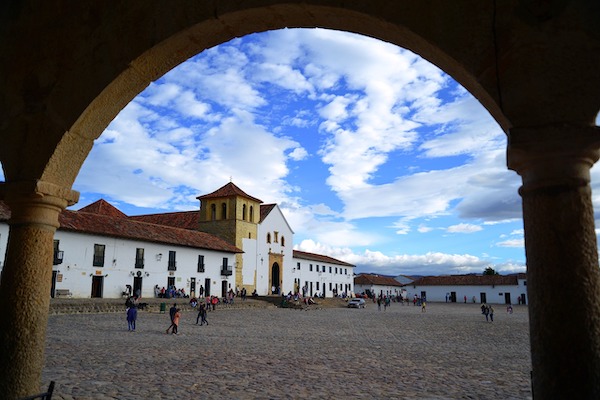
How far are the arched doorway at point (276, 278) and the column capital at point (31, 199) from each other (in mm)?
44883

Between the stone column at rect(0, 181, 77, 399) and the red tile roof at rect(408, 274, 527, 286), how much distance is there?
64.9 metres

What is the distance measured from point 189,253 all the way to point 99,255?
26.9 ft

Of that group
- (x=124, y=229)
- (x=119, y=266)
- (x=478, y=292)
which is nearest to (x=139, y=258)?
(x=119, y=266)

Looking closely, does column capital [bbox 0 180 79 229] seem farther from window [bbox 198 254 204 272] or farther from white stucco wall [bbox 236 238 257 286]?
white stucco wall [bbox 236 238 257 286]

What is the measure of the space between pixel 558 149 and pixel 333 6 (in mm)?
1518

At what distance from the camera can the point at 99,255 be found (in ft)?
93.0

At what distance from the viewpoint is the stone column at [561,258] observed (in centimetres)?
218

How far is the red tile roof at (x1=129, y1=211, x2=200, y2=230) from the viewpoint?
157 feet

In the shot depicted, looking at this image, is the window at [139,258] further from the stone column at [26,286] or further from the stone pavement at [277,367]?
the stone column at [26,286]

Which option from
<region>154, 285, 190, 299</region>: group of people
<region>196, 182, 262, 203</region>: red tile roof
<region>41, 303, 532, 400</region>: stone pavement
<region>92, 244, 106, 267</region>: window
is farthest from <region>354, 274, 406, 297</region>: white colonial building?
<region>41, 303, 532, 400</region>: stone pavement

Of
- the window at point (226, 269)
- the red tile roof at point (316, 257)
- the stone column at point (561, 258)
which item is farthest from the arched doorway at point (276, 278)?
the stone column at point (561, 258)

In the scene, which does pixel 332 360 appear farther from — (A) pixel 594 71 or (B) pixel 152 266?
(B) pixel 152 266

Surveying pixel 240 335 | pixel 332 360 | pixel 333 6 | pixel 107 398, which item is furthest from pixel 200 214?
pixel 333 6

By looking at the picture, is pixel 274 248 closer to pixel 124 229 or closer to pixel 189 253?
pixel 189 253
